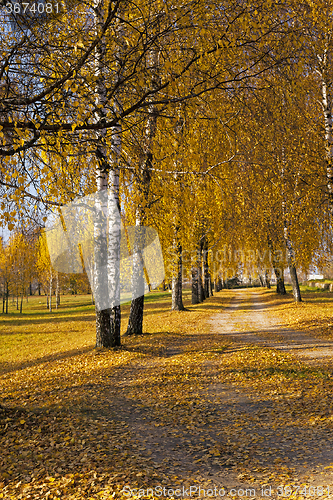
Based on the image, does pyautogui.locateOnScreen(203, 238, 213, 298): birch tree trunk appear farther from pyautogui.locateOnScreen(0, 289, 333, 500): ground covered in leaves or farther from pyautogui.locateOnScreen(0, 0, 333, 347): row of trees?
pyautogui.locateOnScreen(0, 289, 333, 500): ground covered in leaves

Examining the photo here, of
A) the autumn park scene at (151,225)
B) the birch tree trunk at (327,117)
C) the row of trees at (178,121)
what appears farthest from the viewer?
the birch tree trunk at (327,117)

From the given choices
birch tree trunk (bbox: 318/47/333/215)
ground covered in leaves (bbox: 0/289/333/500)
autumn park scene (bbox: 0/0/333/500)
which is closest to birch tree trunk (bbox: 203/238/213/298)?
autumn park scene (bbox: 0/0/333/500)

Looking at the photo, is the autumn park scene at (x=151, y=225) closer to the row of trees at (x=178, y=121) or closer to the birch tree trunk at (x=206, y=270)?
the row of trees at (x=178, y=121)

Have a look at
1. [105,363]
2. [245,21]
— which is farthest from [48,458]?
[245,21]

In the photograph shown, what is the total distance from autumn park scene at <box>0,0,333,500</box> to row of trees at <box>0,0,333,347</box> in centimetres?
8

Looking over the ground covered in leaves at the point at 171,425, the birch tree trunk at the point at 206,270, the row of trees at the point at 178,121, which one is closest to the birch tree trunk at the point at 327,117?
the row of trees at the point at 178,121

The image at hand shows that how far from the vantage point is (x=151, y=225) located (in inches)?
467

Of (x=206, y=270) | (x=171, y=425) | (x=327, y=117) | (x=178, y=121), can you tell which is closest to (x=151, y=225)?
(x=178, y=121)

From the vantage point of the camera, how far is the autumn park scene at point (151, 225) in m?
Answer: 3.97

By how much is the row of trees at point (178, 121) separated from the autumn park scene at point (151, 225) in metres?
0.08

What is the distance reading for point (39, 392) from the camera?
666 cm

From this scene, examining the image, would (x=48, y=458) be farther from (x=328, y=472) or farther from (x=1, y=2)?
(x=1, y=2)

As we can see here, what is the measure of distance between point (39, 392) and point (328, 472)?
4.99m

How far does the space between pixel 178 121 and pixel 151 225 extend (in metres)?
4.09
